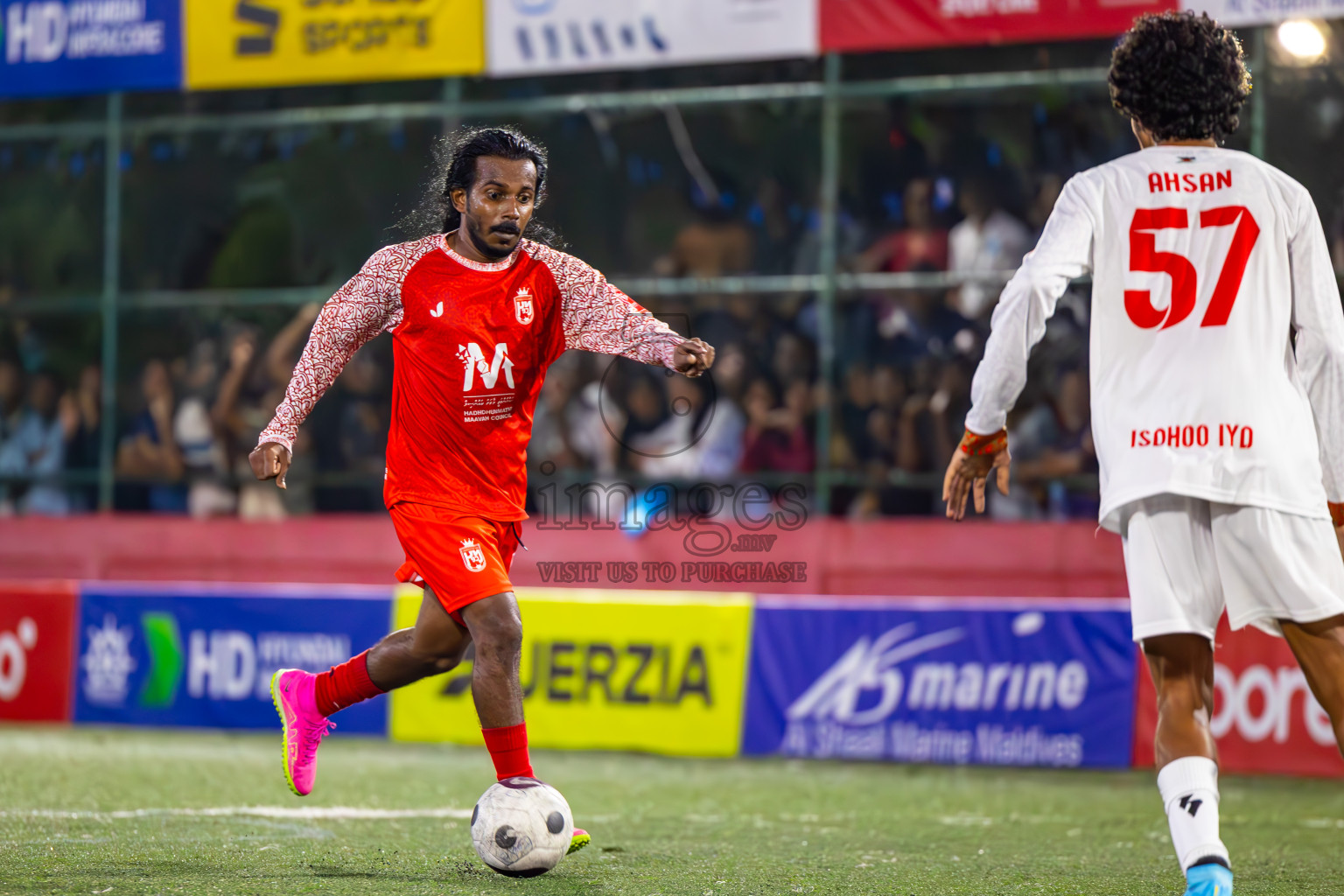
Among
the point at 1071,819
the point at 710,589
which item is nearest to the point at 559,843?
the point at 1071,819

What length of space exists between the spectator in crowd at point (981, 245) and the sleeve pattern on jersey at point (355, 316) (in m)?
6.50

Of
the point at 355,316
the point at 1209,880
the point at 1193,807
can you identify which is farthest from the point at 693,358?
the point at 1209,880

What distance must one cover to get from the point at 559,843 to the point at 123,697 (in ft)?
20.5

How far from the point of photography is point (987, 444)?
4023 mm

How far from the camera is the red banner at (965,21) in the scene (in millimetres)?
10617

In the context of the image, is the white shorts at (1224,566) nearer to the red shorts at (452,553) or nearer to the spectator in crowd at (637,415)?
the red shorts at (452,553)

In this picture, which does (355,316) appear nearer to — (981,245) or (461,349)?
(461,349)

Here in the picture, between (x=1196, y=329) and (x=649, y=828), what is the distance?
3288 mm

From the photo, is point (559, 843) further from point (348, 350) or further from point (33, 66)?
point (33, 66)

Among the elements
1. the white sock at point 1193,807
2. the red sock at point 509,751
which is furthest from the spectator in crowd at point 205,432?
the white sock at point 1193,807

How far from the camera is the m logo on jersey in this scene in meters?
5.20

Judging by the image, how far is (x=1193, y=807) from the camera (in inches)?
146

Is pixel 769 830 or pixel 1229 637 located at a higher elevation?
pixel 1229 637

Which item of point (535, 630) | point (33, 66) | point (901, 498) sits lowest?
point (535, 630)
